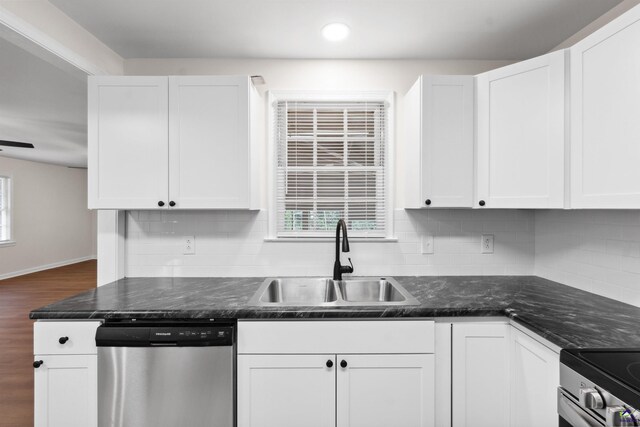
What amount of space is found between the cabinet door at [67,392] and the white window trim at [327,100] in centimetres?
121

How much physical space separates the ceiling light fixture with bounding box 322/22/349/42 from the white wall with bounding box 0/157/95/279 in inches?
313

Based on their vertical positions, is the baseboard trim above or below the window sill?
below

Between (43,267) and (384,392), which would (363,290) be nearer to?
(384,392)

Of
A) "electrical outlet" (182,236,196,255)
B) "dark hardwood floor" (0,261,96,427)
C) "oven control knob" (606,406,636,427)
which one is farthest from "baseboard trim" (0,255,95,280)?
"oven control knob" (606,406,636,427)

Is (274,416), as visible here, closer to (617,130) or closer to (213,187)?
(213,187)

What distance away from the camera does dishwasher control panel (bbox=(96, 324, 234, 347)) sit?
157 centimetres

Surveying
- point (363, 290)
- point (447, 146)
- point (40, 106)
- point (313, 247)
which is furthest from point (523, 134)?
point (40, 106)

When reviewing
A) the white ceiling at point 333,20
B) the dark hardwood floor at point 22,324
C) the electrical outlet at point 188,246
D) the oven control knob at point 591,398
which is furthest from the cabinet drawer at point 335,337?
the dark hardwood floor at point 22,324

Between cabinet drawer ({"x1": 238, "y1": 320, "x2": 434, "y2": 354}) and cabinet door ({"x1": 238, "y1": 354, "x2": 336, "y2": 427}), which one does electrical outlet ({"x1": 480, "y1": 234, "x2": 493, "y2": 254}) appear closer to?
cabinet drawer ({"x1": 238, "y1": 320, "x2": 434, "y2": 354})

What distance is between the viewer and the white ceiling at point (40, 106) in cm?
272

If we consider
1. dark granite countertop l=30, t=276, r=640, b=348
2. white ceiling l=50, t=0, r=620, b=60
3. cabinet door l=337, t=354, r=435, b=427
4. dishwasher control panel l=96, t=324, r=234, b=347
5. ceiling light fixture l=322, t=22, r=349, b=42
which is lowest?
cabinet door l=337, t=354, r=435, b=427

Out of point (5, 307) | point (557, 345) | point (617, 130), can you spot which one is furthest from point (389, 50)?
point (5, 307)

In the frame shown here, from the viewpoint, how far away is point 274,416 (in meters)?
1.61

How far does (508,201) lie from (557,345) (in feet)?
2.97
